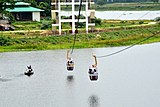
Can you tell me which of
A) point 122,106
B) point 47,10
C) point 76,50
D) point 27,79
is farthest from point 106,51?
point 47,10

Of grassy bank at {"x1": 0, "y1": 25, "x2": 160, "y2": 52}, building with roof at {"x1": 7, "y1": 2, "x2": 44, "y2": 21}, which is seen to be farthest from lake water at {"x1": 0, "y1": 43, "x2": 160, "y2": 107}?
building with roof at {"x1": 7, "y1": 2, "x2": 44, "y2": 21}

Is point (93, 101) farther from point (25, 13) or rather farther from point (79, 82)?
point (25, 13)

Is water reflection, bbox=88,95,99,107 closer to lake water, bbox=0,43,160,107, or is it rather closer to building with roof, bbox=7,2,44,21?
lake water, bbox=0,43,160,107

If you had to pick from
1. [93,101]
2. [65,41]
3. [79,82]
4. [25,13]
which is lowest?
[65,41]

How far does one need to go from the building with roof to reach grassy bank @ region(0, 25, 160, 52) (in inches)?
859

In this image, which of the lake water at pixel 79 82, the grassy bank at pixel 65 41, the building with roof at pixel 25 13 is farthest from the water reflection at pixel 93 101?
the building with roof at pixel 25 13

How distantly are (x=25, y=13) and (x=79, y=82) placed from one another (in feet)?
177

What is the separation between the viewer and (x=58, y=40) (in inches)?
2822

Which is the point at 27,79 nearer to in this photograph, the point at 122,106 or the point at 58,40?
the point at 122,106

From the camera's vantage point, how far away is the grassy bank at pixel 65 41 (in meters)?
68.6

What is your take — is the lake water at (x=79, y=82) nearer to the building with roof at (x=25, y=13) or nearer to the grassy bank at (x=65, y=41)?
the grassy bank at (x=65, y=41)

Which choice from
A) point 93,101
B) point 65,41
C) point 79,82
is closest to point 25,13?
point 65,41

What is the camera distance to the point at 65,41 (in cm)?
7194

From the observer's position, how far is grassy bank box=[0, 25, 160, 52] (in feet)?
225
